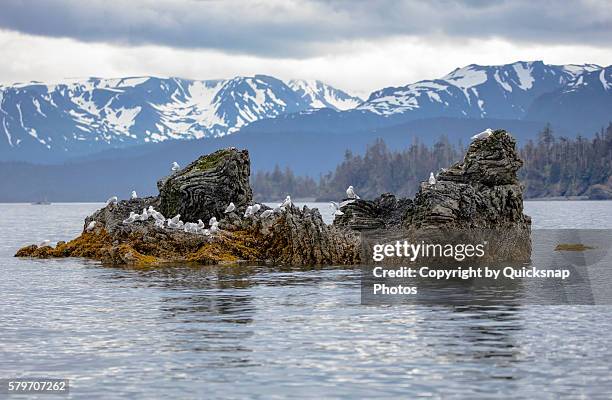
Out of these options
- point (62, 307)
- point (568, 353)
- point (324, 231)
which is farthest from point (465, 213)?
point (568, 353)

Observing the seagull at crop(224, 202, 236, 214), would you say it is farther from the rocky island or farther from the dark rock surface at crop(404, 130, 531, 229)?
the dark rock surface at crop(404, 130, 531, 229)

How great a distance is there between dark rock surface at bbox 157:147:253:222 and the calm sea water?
17.7 meters

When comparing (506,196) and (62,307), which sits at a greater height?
(506,196)

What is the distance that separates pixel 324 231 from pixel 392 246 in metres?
3.66

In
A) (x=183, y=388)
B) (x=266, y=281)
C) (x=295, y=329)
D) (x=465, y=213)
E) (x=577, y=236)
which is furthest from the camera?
(x=577, y=236)

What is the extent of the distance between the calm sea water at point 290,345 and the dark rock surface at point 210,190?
1775 cm

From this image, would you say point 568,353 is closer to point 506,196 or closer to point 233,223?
point 506,196

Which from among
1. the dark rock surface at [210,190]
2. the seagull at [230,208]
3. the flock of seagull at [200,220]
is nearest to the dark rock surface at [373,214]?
the flock of seagull at [200,220]

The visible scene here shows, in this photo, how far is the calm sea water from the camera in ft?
69.3

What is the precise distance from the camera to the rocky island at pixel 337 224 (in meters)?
47.5

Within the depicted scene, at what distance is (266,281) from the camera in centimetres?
4081

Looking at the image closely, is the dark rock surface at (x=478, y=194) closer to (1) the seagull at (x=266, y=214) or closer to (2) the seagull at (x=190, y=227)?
(1) the seagull at (x=266, y=214)

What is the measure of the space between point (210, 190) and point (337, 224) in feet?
24.3

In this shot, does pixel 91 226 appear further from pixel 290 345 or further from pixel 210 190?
pixel 290 345
